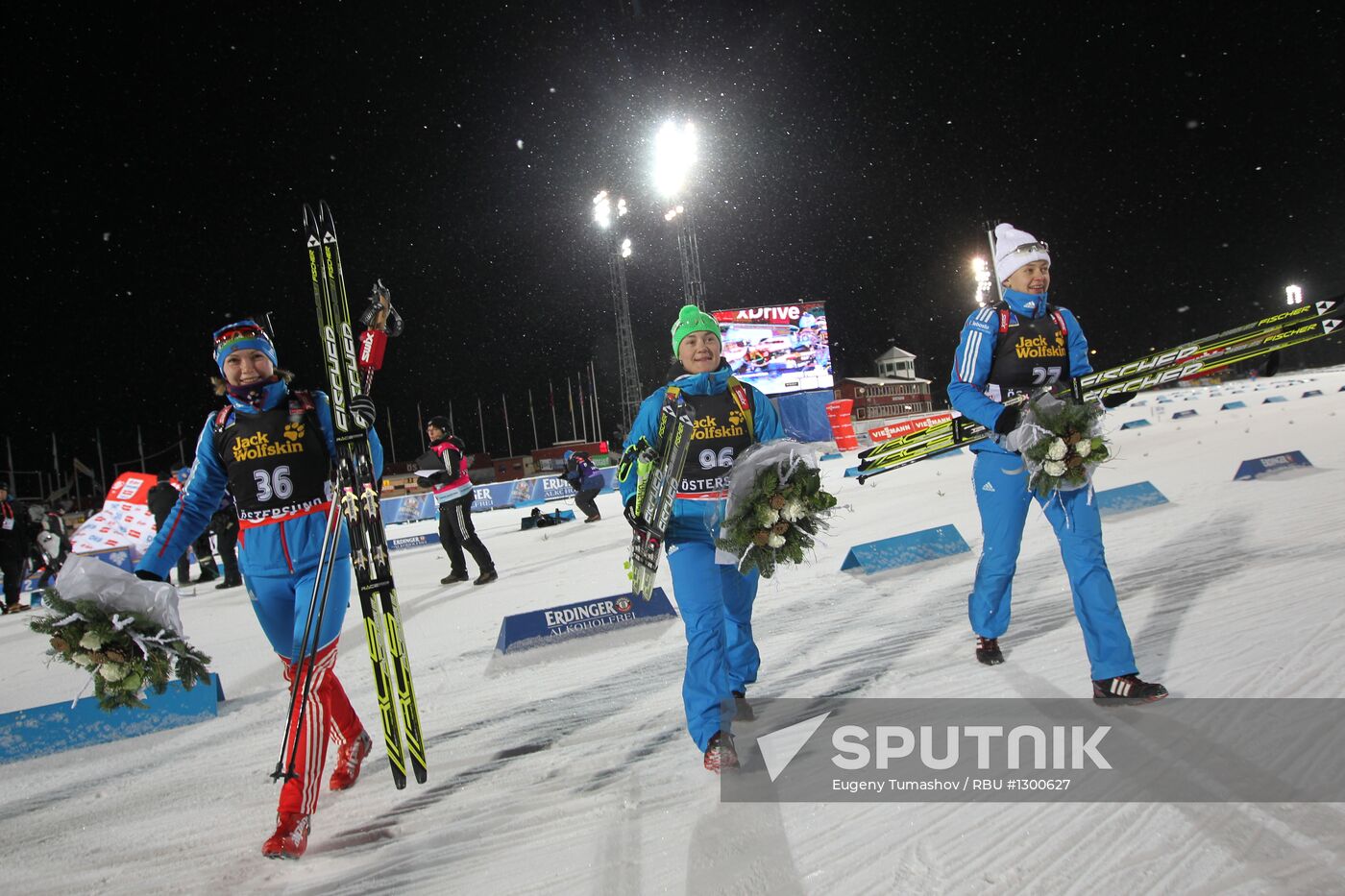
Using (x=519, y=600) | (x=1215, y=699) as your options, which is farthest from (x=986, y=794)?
(x=519, y=600)

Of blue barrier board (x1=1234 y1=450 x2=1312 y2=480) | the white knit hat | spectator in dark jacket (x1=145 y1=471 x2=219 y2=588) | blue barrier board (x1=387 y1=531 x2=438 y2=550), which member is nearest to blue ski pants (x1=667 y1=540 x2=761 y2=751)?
the white knit hat

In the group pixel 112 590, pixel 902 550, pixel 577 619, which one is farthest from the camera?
pixel 902 550

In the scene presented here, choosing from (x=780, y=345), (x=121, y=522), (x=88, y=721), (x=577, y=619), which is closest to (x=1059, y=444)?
(x=577, y=619)

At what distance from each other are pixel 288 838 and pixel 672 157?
2936 cm

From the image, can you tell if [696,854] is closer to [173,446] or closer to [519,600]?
[519,600]

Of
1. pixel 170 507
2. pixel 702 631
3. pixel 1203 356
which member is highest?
pixel 1203 356

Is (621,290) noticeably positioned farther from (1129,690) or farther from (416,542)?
(1129,690)

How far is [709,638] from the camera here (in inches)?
131

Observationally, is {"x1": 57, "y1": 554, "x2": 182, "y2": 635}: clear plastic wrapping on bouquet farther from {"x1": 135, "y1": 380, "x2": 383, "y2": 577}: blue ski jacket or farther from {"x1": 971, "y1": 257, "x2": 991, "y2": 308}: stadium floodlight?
{"x1": 971, "y1": 257, "x2": 991, "y2": 308}: stadium floodlight

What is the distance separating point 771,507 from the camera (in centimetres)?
344

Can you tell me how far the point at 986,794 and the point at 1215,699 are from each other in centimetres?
149

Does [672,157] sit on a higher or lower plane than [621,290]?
higher

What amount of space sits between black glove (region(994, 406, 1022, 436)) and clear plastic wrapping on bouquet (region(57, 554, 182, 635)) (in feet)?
13.0

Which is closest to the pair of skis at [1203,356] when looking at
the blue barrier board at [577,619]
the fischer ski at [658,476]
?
the fischer ski at [658,476]
